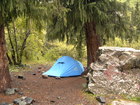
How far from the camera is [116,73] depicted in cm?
664

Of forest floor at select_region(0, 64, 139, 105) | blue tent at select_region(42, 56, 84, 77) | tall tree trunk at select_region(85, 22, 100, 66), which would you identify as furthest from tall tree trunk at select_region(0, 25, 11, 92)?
tall tree trunk at select_region(85, 22, 100, 66)

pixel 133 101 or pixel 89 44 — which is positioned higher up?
pixel 89 44

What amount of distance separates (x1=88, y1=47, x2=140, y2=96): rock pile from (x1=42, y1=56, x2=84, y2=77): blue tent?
2433mm

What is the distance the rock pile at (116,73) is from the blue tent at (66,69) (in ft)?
7.98

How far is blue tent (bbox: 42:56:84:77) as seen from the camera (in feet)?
30.1

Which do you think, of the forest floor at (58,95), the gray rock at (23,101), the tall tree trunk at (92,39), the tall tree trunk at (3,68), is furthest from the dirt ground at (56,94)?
the tall tree trunk at (92,39)

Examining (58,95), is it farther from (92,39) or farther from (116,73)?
(92,39)

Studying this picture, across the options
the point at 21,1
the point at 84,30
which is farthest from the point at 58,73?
the point at 21,1

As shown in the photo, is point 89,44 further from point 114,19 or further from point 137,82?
point 137,82

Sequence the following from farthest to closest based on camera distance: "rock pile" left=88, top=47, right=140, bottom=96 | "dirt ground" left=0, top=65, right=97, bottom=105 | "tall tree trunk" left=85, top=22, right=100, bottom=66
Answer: "tall tree trunk" left=85, top=22, right=100, bottom=66 → "rock pile" left=88, top=47, right=140, bottom=96 → "dirt ground" left=0, top=65, right=97, bottom=105

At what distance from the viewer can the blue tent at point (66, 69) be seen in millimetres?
9160

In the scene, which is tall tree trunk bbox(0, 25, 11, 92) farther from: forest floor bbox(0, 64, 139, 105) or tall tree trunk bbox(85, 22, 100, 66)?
tall tree trunk bbox(85, 22, 100, 66)

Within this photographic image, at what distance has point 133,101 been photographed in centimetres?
597

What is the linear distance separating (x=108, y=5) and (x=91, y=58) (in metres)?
2.33
